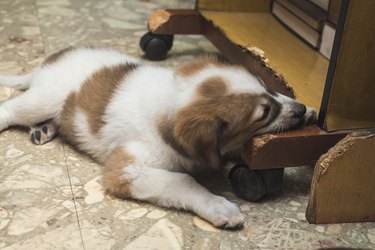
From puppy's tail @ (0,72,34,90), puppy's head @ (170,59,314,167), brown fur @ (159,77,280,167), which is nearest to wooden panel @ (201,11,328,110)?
puppy's head @ (170,59,314,167)

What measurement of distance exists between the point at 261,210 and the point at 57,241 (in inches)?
26.1

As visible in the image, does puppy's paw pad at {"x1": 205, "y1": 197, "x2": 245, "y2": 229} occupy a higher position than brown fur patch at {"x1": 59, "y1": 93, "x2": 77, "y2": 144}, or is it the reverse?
brown fur patch at {"x1": 59, "y1": 93, "x2": 77, "y2": 144}

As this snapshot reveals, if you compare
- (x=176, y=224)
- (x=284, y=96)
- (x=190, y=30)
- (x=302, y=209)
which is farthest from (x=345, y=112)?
(x=190, y=30)

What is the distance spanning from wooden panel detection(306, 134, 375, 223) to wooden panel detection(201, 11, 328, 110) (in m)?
0.36

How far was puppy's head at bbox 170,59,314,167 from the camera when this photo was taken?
1.67 meters

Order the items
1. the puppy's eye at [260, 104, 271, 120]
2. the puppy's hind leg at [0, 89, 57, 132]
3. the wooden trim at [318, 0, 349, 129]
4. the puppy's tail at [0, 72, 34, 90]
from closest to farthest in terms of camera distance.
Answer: the wooden trim at [318, 0, 349, 129]
the puppy's eye at [260, 104, 271, 120]
the puppy's hind leg at [0, 89, 57, 132]
the puppy's tail at [0, 72, 34, 90]

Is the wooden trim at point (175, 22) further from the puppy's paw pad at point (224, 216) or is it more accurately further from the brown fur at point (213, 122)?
the puppy's paw pad at point (224, 216)

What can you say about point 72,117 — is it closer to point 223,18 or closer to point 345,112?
point 345,112

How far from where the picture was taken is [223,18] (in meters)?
2.89

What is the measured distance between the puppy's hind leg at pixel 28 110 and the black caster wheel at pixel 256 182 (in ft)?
2.62

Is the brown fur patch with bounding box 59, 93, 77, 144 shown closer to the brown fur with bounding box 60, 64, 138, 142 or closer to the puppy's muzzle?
the brown fur with bounding box 60, 64, 138, 142

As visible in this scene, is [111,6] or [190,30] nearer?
[190,30]

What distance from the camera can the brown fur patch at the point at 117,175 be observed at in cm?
181

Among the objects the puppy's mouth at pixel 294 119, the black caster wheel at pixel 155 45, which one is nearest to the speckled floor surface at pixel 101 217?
the puppy's mouth at pixel 294 119
